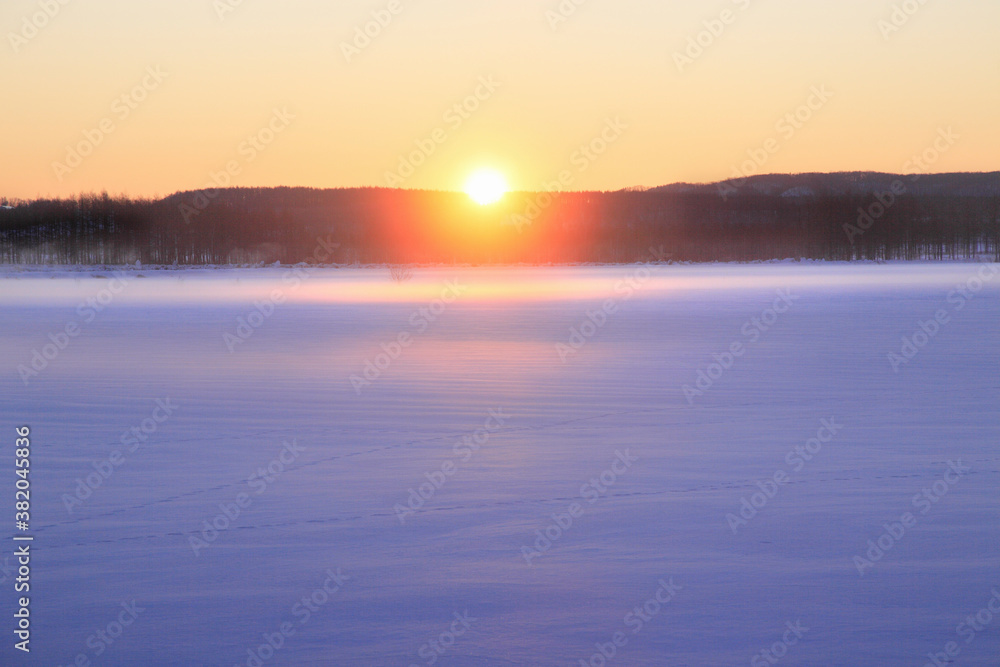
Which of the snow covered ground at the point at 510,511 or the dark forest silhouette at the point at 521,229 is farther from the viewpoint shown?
the dark forest silhouette at the point at 521,229

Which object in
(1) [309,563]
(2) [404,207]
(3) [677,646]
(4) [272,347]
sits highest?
(2) [404,207]

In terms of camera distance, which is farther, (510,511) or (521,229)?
(521,229)

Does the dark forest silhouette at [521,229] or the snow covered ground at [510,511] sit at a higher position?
the dark forest silhouette at [521,229]

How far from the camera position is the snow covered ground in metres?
2.96

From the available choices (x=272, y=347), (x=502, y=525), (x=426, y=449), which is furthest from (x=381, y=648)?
(x=272, y=347)

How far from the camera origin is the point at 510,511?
13.9ft

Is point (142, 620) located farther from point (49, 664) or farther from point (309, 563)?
point (309, 563)

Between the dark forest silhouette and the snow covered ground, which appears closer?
the snow covered ground

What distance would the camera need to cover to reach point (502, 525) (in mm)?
4020

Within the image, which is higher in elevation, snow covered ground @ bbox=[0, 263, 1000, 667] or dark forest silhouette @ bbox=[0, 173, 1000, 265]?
dark forest silhouette @ bbox=[0, 173, 1000, 265]

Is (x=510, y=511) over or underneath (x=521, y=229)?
underneath

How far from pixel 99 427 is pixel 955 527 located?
15.7ft

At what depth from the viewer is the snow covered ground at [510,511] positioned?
2.96 metres

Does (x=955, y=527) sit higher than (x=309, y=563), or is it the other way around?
(x=955, y=527)
